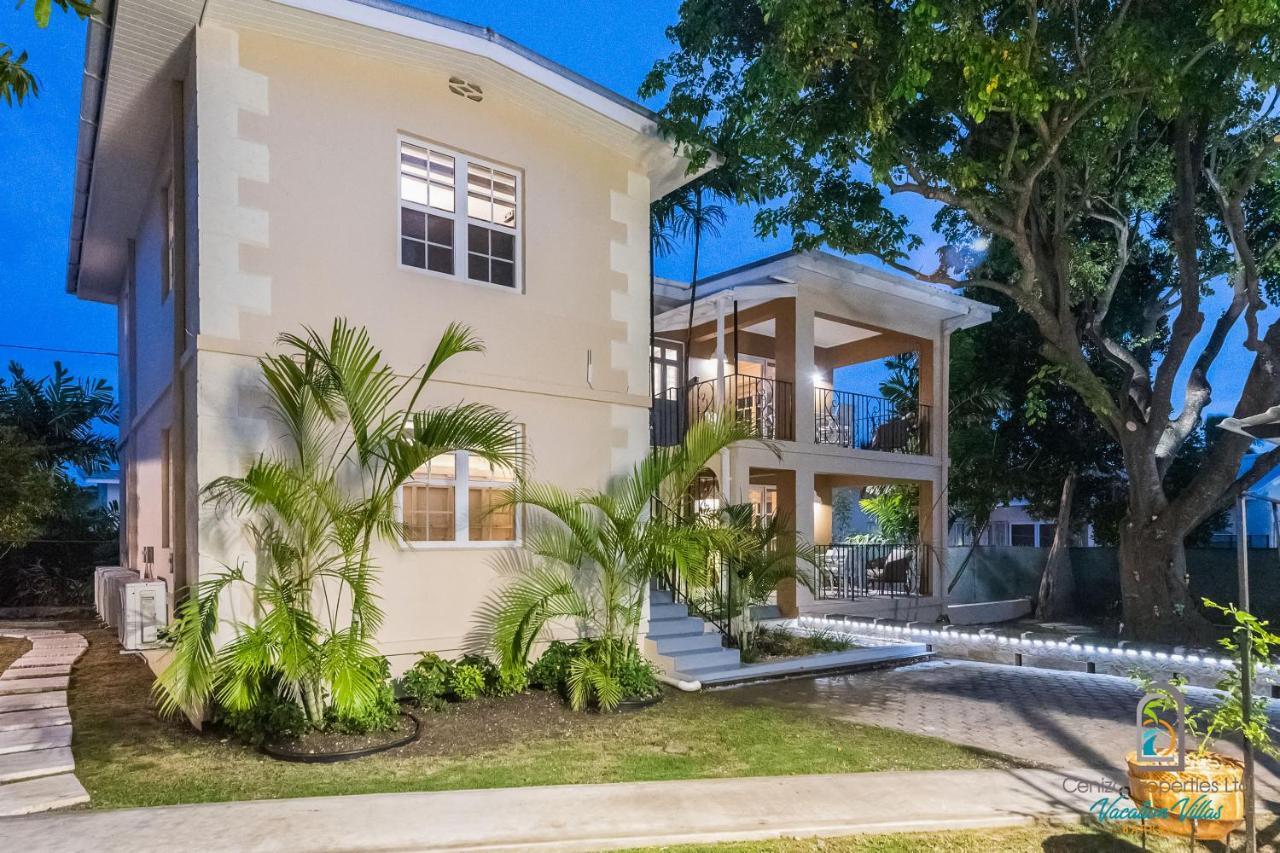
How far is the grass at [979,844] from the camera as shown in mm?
4410

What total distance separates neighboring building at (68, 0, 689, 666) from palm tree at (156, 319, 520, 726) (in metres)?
0.32

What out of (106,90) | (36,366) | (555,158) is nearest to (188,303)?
(106,90)

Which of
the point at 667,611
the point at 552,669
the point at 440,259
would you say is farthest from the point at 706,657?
the point at 440,259

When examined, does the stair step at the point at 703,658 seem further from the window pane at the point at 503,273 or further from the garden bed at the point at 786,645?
the window pane at the point at 503,273

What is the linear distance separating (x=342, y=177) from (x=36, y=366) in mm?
122557

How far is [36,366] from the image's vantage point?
4109 inches

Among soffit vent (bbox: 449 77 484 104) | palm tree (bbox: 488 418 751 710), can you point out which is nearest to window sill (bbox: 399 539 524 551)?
palm tree (bbox: 488 418 751 710)

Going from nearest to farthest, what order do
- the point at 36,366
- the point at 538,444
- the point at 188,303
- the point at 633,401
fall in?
the point at 188,303
the point at 538,444
the point at 633,401
the point at 36,366

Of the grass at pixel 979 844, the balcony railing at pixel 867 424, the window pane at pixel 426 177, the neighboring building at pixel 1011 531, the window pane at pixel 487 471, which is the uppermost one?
the window pane at pixel 426 177

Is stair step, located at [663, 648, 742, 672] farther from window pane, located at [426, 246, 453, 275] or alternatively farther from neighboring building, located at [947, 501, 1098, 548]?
neighboring building, located at [947, 501, 1098, 548]

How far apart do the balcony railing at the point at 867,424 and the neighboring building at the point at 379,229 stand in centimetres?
692

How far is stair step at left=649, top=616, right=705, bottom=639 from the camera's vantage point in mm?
9367

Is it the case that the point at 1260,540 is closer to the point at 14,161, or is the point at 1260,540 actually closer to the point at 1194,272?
the point at 1194,272

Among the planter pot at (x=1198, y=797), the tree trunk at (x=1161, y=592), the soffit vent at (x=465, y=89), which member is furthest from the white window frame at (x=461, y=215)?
the tree trunk at (x=1161, y=592)
